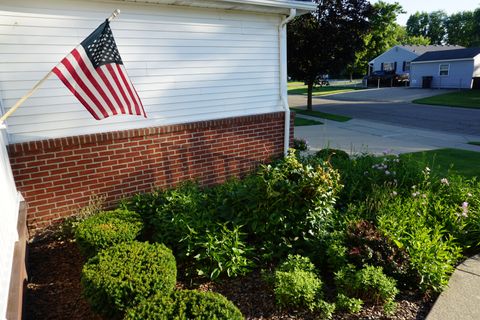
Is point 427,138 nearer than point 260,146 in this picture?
No

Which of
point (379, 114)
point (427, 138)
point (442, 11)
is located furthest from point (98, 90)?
point (442, 11)

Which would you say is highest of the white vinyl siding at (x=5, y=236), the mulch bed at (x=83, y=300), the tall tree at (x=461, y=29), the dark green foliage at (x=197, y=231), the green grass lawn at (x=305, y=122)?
the tall tree at (x=461, y=29)

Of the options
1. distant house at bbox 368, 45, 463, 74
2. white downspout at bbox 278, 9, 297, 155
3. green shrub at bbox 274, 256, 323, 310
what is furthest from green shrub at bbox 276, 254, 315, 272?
distant house at bbox 368, 45, 463, 74

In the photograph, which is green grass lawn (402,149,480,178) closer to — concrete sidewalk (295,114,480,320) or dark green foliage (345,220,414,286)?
concrete sidewalk (295,114,480,320)

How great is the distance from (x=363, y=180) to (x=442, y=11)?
104519mm

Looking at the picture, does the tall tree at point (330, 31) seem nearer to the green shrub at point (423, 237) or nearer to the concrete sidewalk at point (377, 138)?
the concrete sidewalk at point (377, 138)

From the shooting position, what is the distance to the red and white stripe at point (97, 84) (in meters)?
3.18

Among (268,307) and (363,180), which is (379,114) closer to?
(363,180)

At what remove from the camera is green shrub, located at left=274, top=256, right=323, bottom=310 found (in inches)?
122

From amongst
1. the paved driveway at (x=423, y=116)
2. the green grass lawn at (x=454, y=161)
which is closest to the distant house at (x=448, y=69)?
the paved driveway at (x=423, y=116)

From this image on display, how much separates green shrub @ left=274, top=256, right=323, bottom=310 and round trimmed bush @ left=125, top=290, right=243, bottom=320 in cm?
68

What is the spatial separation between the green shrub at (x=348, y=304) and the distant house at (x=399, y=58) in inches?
1697

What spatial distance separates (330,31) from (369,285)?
581 inches

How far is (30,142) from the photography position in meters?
4.37
